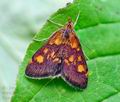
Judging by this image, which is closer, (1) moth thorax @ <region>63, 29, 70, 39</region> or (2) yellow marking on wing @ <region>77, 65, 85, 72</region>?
(2) yellow marking on wing @ <region>77, 65, 85, 72</region>

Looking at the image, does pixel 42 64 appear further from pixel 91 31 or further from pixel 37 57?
→ pixel 91 31

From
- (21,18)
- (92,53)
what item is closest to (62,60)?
(92,53)

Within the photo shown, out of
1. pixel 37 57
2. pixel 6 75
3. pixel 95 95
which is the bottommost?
pixel 6 75

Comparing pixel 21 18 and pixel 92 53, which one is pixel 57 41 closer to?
pixel 92 53

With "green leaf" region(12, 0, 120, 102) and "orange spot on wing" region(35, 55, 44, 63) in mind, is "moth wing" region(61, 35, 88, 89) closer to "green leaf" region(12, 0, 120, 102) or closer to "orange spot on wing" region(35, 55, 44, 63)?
"green leaf" region(12, 0, 120, 102)

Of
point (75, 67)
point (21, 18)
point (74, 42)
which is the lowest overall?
point (21, 18)

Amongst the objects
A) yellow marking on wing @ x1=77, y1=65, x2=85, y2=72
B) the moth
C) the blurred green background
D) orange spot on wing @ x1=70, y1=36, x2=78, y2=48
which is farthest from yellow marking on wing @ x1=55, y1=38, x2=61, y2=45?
the blurred green background

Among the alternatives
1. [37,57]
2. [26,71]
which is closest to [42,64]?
[37,57]

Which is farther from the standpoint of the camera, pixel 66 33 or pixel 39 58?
pixel 66 33
